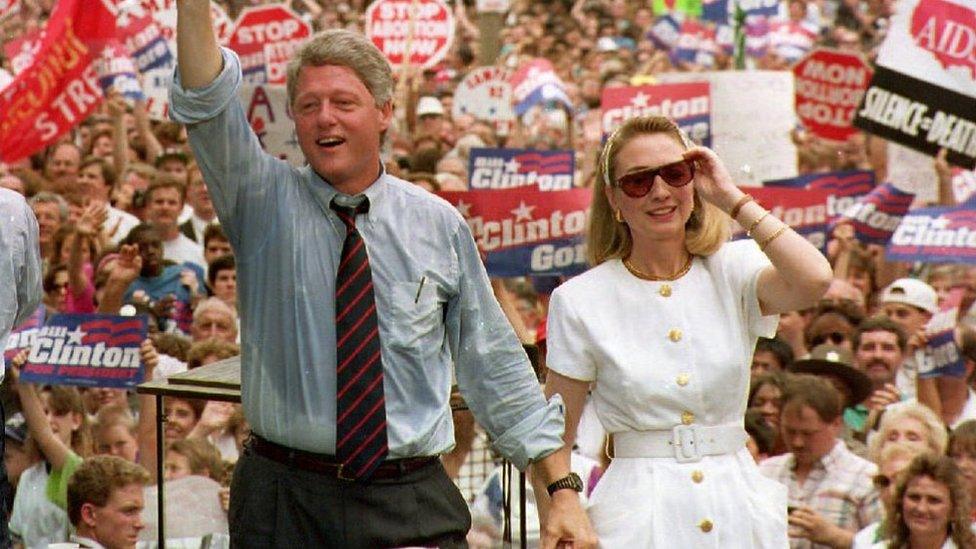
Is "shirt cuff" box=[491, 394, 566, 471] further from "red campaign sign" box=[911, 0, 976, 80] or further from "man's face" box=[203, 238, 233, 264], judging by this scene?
"red campaign sign" box=[911, 0, 976, 80]

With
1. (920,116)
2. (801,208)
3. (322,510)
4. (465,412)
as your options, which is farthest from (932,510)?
(920,116)

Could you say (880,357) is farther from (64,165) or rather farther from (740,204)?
(64,165)

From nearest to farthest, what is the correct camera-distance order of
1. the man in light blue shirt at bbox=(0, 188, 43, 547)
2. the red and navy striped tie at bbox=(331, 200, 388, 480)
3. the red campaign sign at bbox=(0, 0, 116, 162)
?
the red and navy striped tie at bbox=(331, 200, 388, 480) → the man in light blue shirt at bbox=(0, 188, 43, 547) → the red campaign sign at bbox=(0, 0, 116, 162)

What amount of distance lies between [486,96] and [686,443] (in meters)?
12.9

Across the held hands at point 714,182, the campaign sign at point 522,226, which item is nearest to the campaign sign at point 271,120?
the campaign sign at point 522,226

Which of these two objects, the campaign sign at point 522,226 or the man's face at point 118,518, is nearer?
the man's face at point 118,518

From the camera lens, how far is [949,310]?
891 centimetres

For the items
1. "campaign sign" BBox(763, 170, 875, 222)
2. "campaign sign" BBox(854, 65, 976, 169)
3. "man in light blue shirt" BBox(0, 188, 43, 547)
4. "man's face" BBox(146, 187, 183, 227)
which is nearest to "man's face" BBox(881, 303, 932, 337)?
"campaign sign" BBox(854, 65, 976, 169)

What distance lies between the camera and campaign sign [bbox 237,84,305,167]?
418 inches

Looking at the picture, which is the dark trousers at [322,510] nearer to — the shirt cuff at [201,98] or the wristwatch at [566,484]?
the wristwatch at [566,484]

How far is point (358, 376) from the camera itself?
4.05 m

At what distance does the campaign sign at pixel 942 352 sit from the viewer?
8.62 m

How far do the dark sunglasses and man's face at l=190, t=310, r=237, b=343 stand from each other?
193 inches

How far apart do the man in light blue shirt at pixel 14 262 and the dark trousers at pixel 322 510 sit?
686 mm
